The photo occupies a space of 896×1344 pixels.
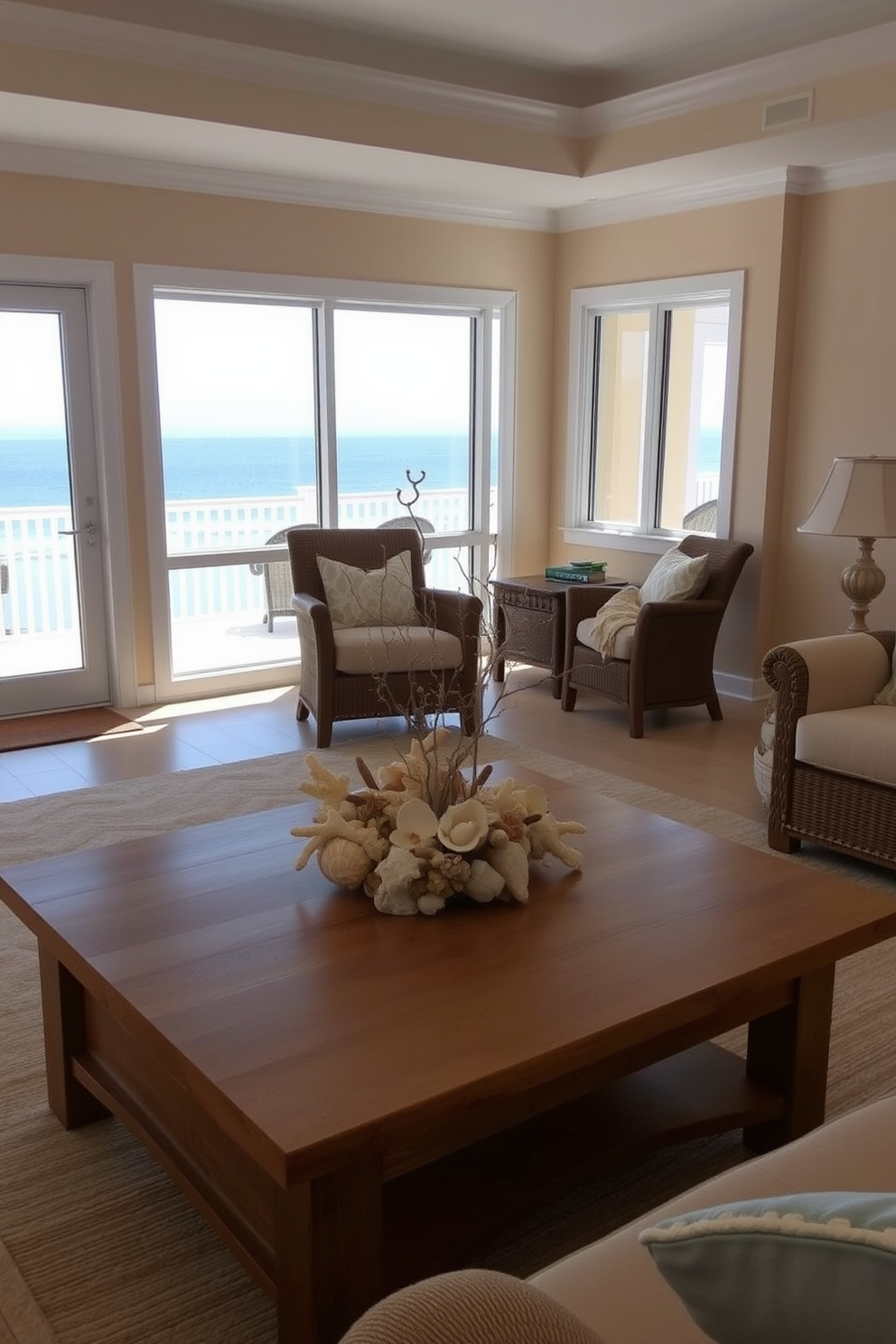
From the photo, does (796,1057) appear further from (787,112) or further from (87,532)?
(87,532)

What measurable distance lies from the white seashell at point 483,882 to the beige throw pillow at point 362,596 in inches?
121

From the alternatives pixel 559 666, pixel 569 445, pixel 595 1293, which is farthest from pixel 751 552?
pixel 595 1293

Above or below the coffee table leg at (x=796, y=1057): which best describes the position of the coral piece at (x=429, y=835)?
above

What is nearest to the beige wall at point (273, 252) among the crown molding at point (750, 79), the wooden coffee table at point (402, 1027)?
the crown molding at point (750, 79)

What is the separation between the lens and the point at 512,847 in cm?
228

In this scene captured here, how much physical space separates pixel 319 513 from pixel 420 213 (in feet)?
5.55

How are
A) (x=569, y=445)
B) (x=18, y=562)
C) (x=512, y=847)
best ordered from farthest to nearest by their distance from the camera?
(x=569, y=445) → (x=18, y=562) → (x=512, y=847)

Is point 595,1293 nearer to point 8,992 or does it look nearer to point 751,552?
point 8,992

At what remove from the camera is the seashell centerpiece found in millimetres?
2225

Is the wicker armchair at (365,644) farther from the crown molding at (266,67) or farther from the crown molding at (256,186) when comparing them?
the crown molding at (266,67)

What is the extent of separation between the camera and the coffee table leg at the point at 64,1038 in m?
2.36

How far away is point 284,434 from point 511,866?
14.3 feet

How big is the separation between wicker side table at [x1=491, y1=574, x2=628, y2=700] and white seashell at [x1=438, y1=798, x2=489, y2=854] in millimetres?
3601

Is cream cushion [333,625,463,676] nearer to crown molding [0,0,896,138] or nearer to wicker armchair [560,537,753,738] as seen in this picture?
wicker armchair [560,537,753,738]
